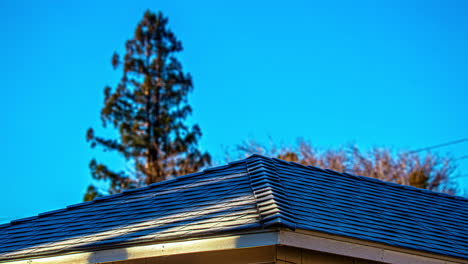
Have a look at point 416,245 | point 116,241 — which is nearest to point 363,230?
Result: point 416,245

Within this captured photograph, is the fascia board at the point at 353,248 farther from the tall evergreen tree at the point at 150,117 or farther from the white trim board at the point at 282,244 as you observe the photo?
the tall evergreen tree at the point at 150,117

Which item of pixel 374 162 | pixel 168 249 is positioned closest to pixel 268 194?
pixel 168 249

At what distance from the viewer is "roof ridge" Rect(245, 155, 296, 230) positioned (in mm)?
5293

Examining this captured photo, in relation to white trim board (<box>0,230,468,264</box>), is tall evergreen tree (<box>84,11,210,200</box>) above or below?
above

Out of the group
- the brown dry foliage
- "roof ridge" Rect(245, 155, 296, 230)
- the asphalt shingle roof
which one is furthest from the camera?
the brown dry foliage

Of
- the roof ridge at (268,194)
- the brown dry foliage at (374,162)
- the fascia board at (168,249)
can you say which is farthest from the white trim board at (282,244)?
the brown dry foliage at (374,162)

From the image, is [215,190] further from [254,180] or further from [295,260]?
[295,260]

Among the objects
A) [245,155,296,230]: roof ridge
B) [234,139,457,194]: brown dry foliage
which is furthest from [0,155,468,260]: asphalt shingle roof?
[234,139,457,194]: brown dry foliage

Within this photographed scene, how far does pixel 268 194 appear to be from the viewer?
6.16 meters

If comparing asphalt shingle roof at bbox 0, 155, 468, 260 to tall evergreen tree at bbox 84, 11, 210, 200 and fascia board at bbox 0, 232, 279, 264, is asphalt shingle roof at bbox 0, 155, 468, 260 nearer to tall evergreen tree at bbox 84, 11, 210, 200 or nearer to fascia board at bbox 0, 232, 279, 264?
fascia board at bbox 0, 232, 279, 264

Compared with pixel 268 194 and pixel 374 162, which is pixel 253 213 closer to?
pixel 268 194

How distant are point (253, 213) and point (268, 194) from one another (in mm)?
537

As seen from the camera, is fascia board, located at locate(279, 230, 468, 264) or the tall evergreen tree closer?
fascia board, located at locate(279, 230, 468, 264)

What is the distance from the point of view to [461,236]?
7145mm
